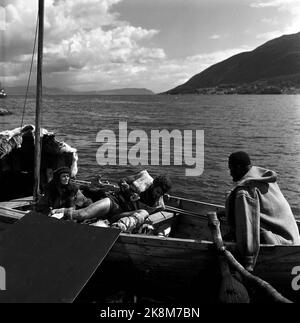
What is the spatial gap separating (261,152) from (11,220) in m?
27.6

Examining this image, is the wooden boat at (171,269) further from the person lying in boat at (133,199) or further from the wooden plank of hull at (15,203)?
the wooden plank of hull at (15,203)

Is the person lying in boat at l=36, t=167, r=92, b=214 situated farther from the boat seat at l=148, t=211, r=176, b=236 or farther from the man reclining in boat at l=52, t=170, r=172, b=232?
the boat seat at l=148, t=211, r=176, b=236

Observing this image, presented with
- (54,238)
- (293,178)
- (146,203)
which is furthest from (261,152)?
(54,238)

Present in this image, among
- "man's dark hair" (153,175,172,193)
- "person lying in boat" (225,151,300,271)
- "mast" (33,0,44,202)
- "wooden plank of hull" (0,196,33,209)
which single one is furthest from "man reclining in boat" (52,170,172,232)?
"wooden plank of hull" (0,196,33,209)

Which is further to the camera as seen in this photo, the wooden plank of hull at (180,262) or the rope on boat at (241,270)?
the wooden plank of hull at (180,262)

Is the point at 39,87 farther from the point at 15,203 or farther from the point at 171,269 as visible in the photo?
the point at 171,269

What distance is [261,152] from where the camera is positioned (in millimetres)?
34344

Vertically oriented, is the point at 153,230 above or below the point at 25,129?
below

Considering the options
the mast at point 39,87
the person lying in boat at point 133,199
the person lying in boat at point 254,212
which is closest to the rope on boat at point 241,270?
the person lying in boat at point 254,212

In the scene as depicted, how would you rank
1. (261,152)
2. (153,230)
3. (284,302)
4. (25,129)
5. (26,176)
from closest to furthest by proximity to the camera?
(284,302) → (153,230) → (25,129) → (26,176) → (261,152)

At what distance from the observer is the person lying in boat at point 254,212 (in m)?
7.55

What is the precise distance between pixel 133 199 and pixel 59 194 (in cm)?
176
